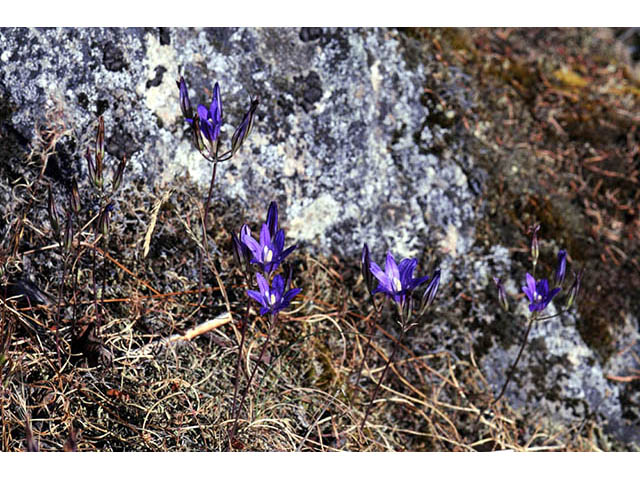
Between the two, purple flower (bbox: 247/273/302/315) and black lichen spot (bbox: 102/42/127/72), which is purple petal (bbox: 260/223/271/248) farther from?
black lichen spot (bbox: 102/42/127/72)

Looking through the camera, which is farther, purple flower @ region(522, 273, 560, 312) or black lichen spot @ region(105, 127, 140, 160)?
black lichen spot @ region(105, 127, 140, 160)

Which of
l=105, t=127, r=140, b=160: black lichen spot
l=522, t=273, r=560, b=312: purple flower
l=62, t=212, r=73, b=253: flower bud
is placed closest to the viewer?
l=62, t=212, r=73, b=253: flower bud

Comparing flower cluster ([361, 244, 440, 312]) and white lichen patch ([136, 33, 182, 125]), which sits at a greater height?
white lichen patch ([136, 33, 182, 125])

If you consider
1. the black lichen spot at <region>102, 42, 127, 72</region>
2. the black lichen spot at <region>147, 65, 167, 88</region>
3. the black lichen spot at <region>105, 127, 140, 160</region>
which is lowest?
the black lichen spot at <region>105, 127, 140, 160</region>

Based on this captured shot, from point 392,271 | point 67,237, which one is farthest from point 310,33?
point 67,237

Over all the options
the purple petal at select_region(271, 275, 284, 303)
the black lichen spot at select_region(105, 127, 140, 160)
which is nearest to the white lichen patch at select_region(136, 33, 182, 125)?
the black lichen spot at select_region(105, 127, 140, 160)

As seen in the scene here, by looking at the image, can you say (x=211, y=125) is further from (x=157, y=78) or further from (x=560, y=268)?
(x=560, y=268)
